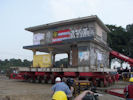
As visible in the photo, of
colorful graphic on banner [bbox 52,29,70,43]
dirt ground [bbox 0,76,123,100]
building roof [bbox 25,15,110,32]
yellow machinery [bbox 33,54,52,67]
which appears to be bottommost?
dirt ground [bbox 0,76,123,100]

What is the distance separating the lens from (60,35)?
22.3 metres

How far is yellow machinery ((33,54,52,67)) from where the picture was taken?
74.2 feet

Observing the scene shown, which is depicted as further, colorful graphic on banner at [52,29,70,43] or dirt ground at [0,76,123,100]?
colorful graphic on banner at [52,29,70,43]

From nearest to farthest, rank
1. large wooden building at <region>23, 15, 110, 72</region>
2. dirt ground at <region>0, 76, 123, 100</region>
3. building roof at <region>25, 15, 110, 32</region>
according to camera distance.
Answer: dirt ground at <region>0, 76, 123, 100</region>, large wooden building at <region>23, 15, 110, 72</region>, building roof at <region>25, 15, 110, 32</region>

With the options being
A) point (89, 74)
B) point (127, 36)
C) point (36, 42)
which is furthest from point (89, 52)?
point (127, 36)

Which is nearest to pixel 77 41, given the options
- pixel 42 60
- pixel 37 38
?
pixel 42 60

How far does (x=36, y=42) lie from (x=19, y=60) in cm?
4213

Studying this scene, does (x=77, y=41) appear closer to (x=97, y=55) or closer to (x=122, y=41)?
(x=97, y=55)

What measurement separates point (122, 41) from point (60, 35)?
19.7 meters

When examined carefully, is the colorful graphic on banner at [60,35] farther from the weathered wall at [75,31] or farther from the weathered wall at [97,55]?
the weathered wall at [97,55]

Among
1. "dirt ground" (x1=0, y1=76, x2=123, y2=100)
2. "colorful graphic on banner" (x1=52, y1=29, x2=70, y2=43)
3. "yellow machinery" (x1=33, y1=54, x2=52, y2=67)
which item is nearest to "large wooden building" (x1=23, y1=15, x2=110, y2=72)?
"colorful graphic on banner" (x1=52, y1=29, x2=70, y2=43)

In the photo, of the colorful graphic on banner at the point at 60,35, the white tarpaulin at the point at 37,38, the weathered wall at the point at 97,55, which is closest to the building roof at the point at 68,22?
the white tarpaulin at the point at 37,38

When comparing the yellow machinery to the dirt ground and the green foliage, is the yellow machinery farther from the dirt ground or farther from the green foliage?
the green foliage

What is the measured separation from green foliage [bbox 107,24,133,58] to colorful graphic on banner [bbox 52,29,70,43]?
55.6 ft
